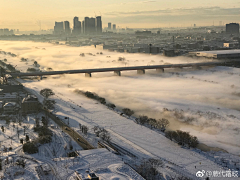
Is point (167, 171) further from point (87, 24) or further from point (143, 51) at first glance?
point (87, 24)

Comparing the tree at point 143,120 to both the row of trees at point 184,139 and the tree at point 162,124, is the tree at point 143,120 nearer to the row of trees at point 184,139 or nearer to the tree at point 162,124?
the tree at point 162,124

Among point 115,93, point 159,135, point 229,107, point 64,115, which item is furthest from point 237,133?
point 115,93

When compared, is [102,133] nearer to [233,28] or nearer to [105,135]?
[105,135]

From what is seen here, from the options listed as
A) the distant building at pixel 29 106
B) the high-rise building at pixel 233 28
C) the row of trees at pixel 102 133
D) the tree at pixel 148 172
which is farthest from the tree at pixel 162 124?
the high-rise building at pixel 233 28

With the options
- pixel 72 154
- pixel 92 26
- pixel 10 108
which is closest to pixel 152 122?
pixel 72 154

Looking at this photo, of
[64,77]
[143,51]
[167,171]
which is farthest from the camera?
[143,51]

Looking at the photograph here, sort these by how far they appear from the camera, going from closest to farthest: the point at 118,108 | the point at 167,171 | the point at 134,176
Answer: the point at 134,176 → the point at 167,171 → the point at 118,108

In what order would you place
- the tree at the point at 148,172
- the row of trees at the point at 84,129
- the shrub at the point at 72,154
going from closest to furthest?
the tree at the point at 148,172, the shrub at the point at 72,154, the row of trees at the point at 84,129

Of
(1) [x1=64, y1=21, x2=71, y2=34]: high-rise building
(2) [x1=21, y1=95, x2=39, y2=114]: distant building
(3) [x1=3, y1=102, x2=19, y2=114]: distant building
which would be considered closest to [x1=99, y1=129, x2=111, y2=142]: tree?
(2) [x1=21, y1=95, x2=39, y2=114]: distant building
